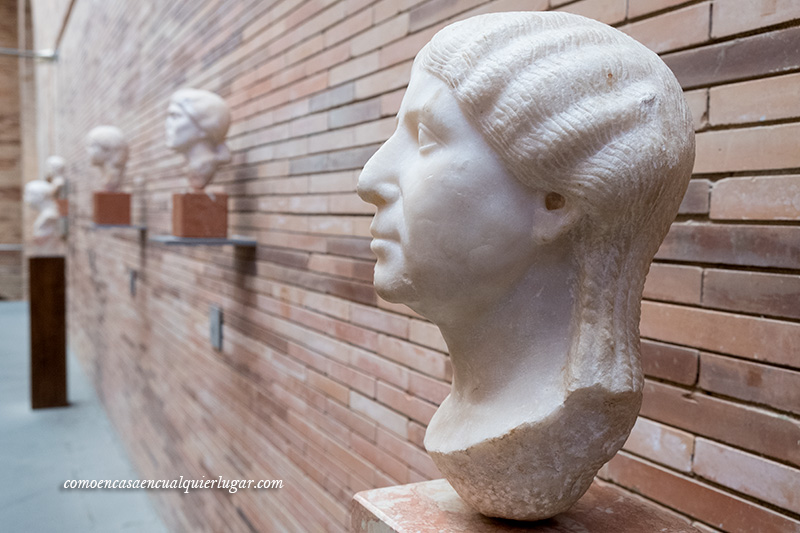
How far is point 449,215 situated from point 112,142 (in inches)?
215

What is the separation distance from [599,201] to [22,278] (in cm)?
1844

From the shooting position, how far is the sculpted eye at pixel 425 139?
4.18 ft

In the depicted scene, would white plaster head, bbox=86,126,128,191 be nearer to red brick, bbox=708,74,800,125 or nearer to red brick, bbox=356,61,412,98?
Answer: red brick, bbox=356,61,412,98

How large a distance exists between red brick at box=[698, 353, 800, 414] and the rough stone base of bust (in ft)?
1.06

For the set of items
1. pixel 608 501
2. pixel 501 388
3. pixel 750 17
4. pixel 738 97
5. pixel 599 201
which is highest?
pixel 750 17

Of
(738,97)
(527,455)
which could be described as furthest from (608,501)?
(738,97)

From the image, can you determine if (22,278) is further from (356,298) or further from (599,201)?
(599,201)

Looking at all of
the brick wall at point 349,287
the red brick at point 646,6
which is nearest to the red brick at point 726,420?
the brick wall at point 349,287

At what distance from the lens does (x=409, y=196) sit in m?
1.28

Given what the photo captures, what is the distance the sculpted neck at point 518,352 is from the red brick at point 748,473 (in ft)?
1.69

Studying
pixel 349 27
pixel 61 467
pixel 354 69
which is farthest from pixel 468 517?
pixel 61 467

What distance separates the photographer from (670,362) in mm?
1626

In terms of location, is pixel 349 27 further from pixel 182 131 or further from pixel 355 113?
pixel 182 131

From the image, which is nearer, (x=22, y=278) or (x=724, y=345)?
(x=724, y=345)
